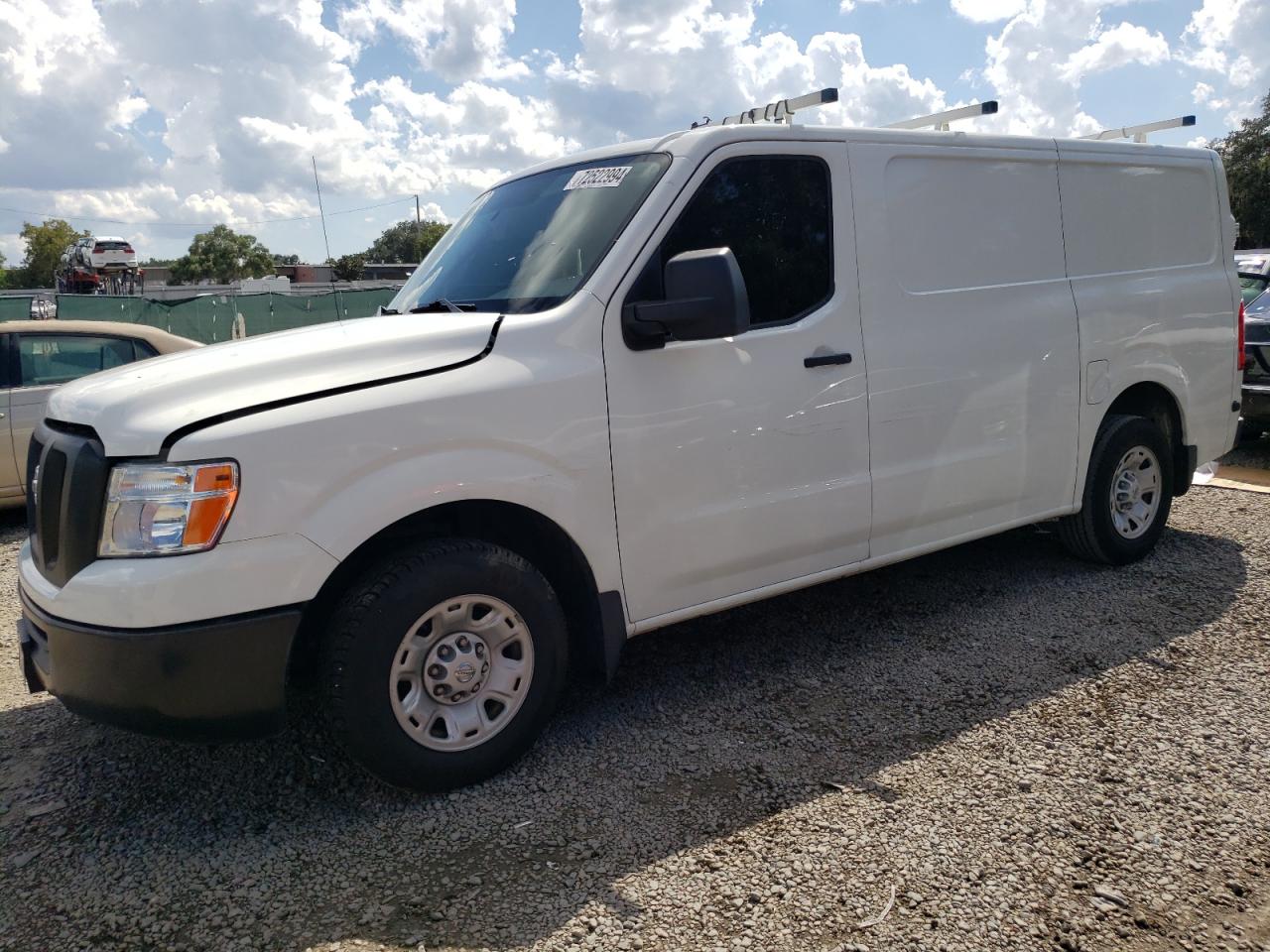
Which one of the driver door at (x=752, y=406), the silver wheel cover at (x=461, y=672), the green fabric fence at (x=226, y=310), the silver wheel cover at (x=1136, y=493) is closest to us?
the silver wheel cover at (x=461, y=672)

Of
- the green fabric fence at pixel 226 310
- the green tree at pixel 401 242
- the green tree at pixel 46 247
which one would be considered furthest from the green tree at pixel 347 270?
the green fabric fence at pixel 226 310

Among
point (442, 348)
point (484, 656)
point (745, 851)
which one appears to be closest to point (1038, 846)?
point (745, 851)

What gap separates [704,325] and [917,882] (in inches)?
72.5

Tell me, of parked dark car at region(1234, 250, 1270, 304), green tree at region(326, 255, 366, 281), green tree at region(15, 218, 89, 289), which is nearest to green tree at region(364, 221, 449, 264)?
green tree at region(326, 255, 366, 281)

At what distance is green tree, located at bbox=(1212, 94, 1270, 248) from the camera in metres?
41.6

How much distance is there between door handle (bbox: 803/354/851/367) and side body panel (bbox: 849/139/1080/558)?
15 centimetres

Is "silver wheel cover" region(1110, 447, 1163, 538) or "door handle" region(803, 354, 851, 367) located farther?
"silver wheel cover" region(1110, 447, 1163, 538)

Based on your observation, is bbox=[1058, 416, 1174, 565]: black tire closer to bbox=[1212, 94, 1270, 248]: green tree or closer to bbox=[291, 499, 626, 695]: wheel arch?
bbox=[291, 499, 626, 695]: wheel arch

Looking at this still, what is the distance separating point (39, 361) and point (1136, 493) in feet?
25.3

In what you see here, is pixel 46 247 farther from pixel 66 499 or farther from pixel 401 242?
pixel 66 499

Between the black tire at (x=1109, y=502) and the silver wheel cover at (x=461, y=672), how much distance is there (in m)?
3.39

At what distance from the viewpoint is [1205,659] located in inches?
170

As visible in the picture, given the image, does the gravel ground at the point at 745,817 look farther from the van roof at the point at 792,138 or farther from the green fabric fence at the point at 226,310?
the green fabric fence at the point at 226,310

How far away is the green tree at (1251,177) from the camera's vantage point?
41594 millimetres
